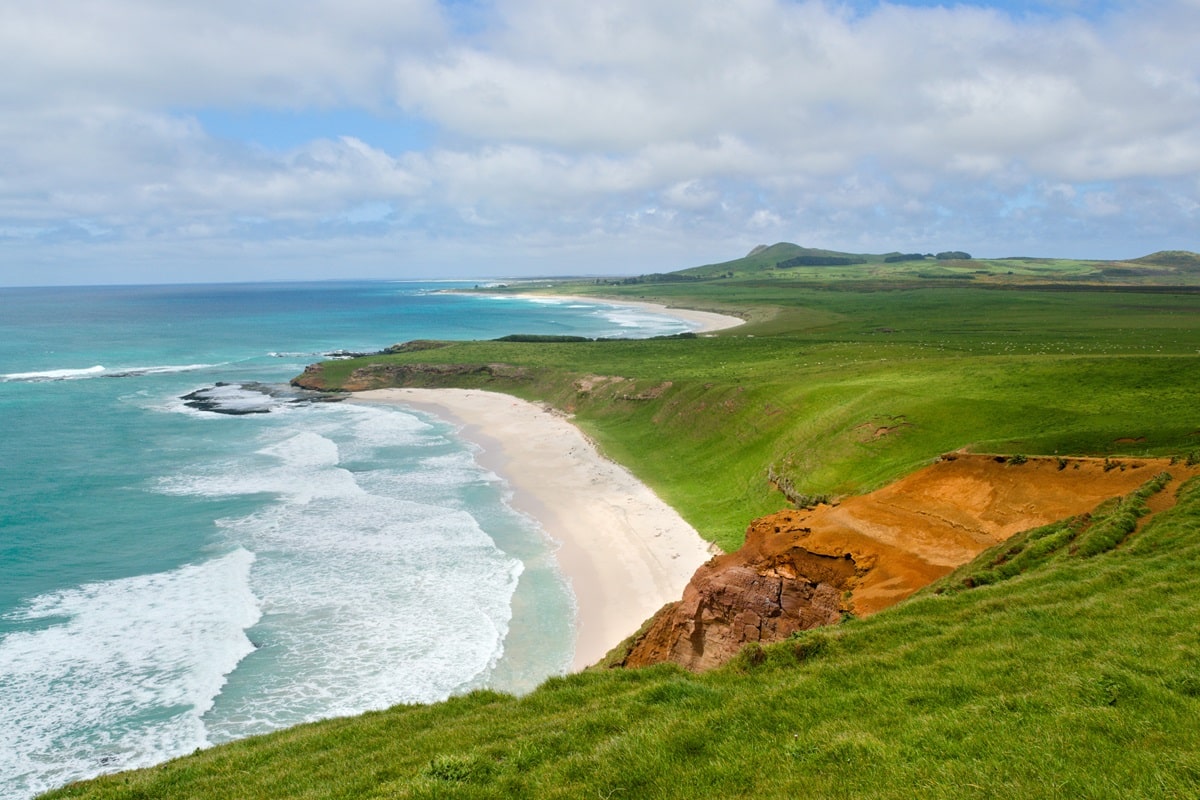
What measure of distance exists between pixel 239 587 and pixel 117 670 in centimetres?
803

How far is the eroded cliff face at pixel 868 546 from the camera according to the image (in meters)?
22.2

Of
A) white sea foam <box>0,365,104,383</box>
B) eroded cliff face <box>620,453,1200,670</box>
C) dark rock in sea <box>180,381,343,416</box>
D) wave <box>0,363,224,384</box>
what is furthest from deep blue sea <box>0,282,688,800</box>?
white sea foam <box>0,365,104,383</box>

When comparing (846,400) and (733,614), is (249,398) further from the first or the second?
(733,614)

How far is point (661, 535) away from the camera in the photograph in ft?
143

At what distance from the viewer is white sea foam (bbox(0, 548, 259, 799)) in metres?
23.5

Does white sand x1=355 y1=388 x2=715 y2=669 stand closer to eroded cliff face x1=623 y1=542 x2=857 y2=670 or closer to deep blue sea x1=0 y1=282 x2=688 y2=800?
deep blue sea x1=0 y1=282 x2=688 y2=800

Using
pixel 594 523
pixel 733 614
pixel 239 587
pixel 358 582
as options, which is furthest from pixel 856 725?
pixel 594 523

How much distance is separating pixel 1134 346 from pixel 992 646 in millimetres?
87619

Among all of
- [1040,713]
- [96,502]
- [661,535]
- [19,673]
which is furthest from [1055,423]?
[96,502]

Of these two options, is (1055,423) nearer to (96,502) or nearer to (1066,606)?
(1066,606)

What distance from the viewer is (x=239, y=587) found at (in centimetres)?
3650

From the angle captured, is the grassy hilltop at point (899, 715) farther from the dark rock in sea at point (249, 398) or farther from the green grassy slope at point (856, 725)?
the dark rock in sea at point (249, 398)

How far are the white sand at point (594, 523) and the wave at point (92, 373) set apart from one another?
7267cm

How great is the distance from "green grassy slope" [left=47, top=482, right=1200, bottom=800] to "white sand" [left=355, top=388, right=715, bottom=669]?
15.6 m
